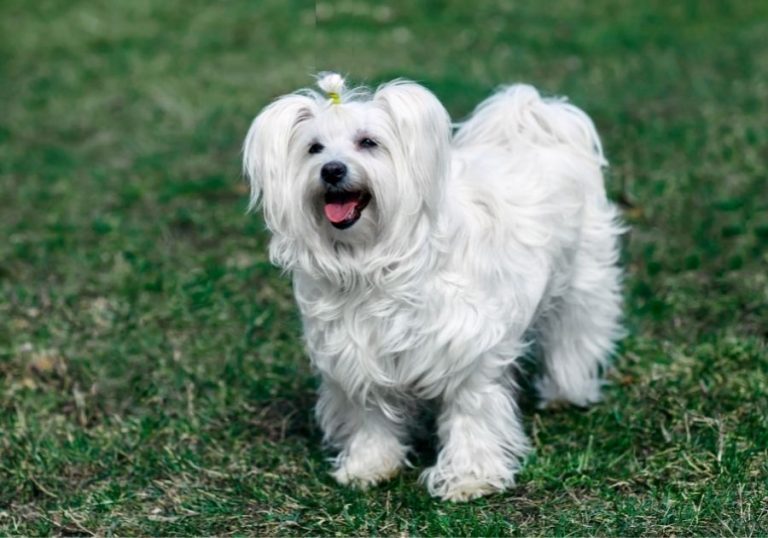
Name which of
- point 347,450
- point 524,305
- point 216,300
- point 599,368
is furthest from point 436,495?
point 216,300

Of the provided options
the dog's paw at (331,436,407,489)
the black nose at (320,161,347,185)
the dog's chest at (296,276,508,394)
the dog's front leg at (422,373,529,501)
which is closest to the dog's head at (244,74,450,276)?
the black nose at (320,161,347,185)

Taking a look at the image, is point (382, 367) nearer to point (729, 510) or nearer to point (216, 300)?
point (729, 510)

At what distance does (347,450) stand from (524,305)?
85cm

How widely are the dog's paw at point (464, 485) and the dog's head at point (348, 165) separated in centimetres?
90

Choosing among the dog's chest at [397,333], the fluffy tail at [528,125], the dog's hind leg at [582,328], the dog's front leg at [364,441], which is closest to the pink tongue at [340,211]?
the dog's chest at [397,333]

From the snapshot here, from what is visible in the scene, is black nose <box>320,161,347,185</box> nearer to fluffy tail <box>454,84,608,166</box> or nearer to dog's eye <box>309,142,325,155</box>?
dog's eye <box>309,142,325,155</box>

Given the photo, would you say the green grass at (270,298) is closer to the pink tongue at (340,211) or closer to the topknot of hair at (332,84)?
the pink tongue at (340,211)

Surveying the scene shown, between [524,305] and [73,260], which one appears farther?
[73,260]

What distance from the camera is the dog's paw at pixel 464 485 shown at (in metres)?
4.68

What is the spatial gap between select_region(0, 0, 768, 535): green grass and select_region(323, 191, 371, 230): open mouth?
3.30 ft

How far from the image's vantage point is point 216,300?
646 centimetres

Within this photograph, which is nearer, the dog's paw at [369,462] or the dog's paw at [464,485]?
the dog's paw at [464,485]

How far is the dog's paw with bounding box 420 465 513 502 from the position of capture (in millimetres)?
4684

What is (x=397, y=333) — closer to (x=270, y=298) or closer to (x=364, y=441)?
(x=364, y=441)
